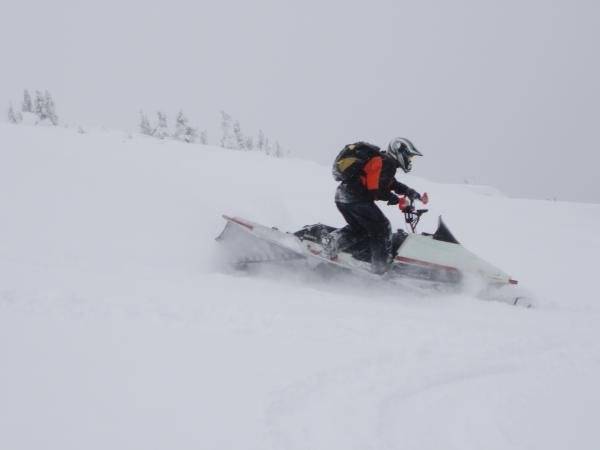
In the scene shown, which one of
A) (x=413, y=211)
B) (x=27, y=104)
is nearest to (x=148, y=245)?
(x=413, y=211)

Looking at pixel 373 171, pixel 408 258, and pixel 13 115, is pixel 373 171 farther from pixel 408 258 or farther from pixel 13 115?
pixel 13 115

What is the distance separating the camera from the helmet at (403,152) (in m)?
6.36

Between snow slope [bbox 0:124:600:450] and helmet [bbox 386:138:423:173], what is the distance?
165cm

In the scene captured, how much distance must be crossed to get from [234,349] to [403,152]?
383 cm

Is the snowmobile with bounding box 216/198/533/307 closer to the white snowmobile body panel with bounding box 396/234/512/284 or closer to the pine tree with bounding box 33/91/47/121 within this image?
the white snowmobile body panel with bounding box 396/234/512/284

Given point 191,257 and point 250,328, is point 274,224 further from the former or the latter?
point 250,328

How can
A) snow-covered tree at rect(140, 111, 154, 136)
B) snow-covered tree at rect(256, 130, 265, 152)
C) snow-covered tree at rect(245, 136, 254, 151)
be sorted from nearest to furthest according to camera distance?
1. snow-covered tree at rect(140, 111, 154, 136)
2. snow-covered tree at rect(245, 136, 254, 151)
3. snow-covered tree at rect(256, 130, 265, 152)

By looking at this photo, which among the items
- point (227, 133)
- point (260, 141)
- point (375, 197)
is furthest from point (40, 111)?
point (375, 197)

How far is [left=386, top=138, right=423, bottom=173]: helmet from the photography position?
636 cm

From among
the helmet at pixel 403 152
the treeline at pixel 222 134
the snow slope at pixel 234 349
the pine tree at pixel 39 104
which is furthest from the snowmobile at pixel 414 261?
the pine tree at pixel 39 104

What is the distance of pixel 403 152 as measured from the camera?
638cm

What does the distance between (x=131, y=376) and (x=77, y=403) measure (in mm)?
365

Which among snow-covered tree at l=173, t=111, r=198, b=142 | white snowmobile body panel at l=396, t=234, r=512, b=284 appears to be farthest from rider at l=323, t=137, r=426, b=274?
snow-covered tree at l=173, t=111, r=198, b=142

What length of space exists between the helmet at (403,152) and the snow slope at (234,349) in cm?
165
